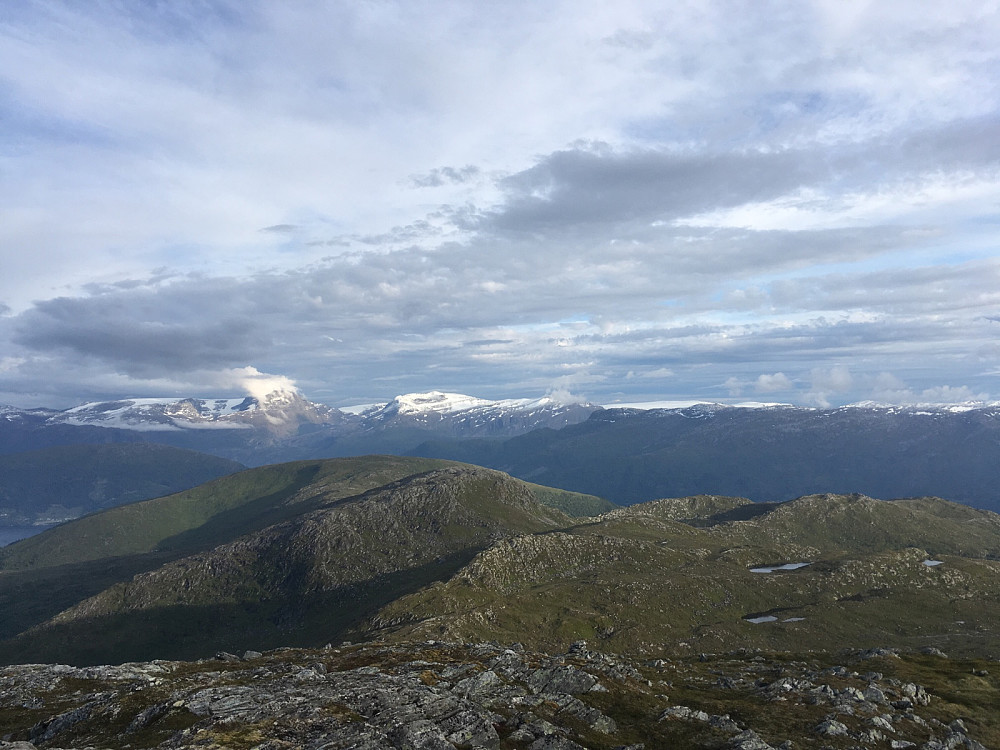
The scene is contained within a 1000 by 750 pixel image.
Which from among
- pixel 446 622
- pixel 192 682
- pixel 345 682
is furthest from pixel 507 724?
pixel 446 622

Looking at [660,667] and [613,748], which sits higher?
[613,748]

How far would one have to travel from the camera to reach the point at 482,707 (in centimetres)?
5659

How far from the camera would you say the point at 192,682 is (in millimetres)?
69938

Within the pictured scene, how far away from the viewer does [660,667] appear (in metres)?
93.6

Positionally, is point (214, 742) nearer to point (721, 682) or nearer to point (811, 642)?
point (721, 682)

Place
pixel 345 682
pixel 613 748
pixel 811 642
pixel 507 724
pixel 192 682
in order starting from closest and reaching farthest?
pixel 613 748
pixel 507 724
pixel 345 682
pixel 192 682
pixel 811 642

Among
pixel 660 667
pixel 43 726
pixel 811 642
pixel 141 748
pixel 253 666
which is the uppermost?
pixel 141 748

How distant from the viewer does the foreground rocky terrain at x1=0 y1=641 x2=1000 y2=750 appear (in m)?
49.3

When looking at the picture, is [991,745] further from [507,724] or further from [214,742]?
[214,742]

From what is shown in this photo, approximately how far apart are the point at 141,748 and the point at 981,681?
10870 centimetres

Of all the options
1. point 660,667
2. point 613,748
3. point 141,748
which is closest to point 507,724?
point 613,748

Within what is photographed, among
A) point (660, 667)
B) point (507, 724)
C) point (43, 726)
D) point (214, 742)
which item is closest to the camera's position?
point (214, 742)

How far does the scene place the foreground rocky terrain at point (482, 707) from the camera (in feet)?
162

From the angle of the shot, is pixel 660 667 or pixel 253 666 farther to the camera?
pixel 660 667
